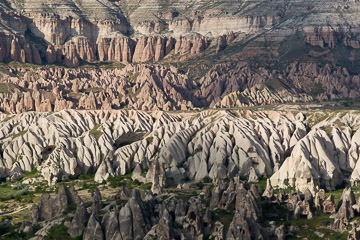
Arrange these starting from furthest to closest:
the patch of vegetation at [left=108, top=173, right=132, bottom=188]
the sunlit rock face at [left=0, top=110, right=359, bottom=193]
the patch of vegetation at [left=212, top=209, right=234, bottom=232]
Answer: the patch of vegetation at [left=108, top=173, right=132, bottom=188] → the sunlit rock face at [left=0, top=110, right=359, bottom=193] → the patch of vegetation at [left=212, top=209, right=234, bottom=232]

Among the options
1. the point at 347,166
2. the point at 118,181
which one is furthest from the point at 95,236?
the point at 347,166

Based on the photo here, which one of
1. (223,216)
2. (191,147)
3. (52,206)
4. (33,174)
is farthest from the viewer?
(191,147)

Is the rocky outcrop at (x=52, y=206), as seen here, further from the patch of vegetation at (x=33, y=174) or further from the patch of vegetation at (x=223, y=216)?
the patch of vegetation at (x=33, y=174)

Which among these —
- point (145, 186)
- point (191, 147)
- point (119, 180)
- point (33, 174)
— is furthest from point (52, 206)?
point (191, 147)

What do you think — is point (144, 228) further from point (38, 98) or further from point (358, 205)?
point (38, 98)

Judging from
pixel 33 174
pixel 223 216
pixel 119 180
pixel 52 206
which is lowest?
pixel 223 216

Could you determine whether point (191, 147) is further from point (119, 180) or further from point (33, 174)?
point (33, 174)

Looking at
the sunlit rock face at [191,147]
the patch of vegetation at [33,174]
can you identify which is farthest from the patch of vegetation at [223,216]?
the patch of vegetation at [33,174]

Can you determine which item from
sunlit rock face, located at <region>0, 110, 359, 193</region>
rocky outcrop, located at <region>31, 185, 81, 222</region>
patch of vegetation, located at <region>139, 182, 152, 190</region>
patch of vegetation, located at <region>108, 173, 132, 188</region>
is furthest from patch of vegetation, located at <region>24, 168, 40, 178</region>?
rocky outcrop, located at <region>31, 185, 81, 222</region>

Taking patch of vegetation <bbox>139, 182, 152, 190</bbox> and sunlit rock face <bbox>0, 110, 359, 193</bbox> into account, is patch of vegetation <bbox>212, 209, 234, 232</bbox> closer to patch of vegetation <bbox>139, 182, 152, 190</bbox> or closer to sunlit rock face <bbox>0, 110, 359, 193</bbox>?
sunlit rock face <bbox>0, 110, 359, 193</bbox>

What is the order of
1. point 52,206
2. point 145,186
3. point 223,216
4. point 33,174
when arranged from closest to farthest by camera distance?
point 223,216 → point 52,206 → point 145,186 → point 33,174

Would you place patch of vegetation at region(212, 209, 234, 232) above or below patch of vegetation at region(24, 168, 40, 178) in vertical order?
below
